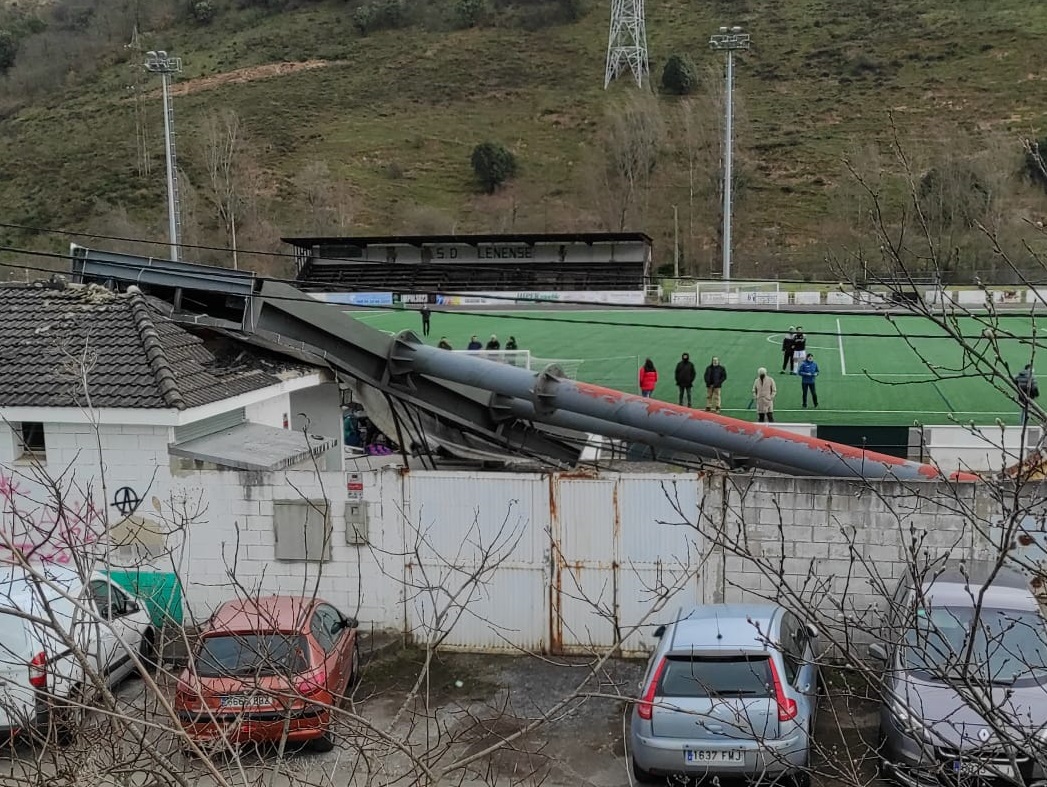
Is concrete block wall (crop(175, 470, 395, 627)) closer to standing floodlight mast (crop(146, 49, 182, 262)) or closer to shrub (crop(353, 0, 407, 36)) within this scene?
standing floodlight mast (crop(146, 49, 182, 262))

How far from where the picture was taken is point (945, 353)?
32750 millimetres

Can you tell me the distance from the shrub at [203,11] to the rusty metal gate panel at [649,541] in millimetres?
131119

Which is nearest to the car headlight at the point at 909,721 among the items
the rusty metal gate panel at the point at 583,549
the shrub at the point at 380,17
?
the rusty metal gate panel at the point at 583,549

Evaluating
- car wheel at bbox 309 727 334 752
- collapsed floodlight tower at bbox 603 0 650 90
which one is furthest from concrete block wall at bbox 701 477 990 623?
collapsed floodlight tower at bbox 603 0 650 90

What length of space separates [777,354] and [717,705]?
A: 25.7 meters

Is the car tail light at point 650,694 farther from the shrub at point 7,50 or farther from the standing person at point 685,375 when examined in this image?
the shrub at point 7,50

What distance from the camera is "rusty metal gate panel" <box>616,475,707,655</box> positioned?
10.7 meters

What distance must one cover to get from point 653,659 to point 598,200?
72.5 m

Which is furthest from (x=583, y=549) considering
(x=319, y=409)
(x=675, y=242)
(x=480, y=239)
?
(x=675, y=242)

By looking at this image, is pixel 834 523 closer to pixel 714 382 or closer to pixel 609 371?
pixel 714 382

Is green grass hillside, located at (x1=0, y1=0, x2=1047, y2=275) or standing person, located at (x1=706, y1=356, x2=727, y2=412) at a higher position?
green grass hillside, located at (x1=0, y1=0, x2=1047, y2=275)

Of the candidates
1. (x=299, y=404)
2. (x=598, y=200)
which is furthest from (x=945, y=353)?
(x=598, y=200)

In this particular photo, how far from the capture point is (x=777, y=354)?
104ft

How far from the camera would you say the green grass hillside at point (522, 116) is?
245 feet
